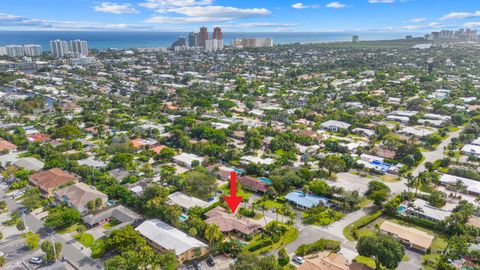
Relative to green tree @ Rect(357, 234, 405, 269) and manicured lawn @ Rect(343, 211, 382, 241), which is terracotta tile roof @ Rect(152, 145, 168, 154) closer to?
manicured lawn @ Rect(343, 211, 382, 241)

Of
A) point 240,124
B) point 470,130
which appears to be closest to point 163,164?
point 240,124

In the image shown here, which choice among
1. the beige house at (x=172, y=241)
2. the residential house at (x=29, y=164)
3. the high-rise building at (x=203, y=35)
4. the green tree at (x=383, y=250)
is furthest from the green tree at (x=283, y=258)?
the high-rise building at (x=203, y=35)

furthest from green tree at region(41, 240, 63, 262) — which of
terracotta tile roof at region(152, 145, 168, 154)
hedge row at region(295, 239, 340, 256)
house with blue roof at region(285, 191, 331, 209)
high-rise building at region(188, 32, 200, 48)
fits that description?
high-rise building at region(188, 32, 200, 48)

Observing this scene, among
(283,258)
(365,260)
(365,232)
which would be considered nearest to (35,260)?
(283,258)

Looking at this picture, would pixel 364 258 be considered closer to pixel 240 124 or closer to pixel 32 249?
pixel 32 249

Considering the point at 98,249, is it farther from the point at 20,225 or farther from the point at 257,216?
the point at 257,216
